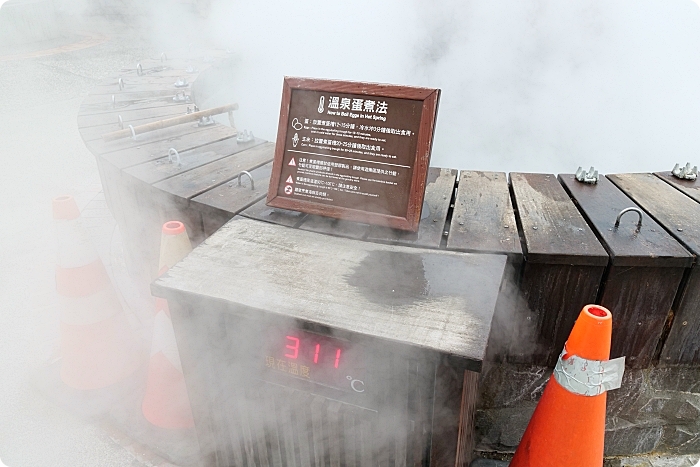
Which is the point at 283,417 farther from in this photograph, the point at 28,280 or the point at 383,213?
the point at 28,280

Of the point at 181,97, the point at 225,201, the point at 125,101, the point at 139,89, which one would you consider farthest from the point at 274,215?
the point at 139,89

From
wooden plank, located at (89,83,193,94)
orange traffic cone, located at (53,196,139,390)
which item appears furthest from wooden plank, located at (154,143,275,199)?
wooden plank, located at (89,83,193,94)

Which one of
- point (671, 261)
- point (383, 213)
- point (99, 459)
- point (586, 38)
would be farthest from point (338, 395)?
point (586, 38)

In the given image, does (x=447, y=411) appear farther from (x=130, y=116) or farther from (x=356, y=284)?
(x=130, y=116)

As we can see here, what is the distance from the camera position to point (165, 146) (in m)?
2.63

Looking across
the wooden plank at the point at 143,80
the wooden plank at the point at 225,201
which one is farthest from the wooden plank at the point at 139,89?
the wooden plank at the point at 225,201

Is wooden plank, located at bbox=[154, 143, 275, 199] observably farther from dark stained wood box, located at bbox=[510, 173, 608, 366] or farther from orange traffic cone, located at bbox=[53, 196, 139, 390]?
dark stained wood box, located at bbox=[510, 173, 608, 366]

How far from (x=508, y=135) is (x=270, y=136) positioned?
205cm

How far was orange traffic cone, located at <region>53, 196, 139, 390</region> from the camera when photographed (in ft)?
7.29

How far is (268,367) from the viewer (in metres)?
1.39

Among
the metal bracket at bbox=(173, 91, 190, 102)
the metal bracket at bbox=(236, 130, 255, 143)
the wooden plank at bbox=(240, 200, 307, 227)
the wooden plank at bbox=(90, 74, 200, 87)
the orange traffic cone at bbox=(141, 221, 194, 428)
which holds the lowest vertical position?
the orange traffic cone at bbox=(141, 221, 194, 428)

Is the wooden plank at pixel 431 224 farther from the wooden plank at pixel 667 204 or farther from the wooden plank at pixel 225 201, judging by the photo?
the wooden plank at pixel 667 204

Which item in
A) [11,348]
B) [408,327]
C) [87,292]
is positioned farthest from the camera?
[11,348]

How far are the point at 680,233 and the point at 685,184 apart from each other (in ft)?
2.15
